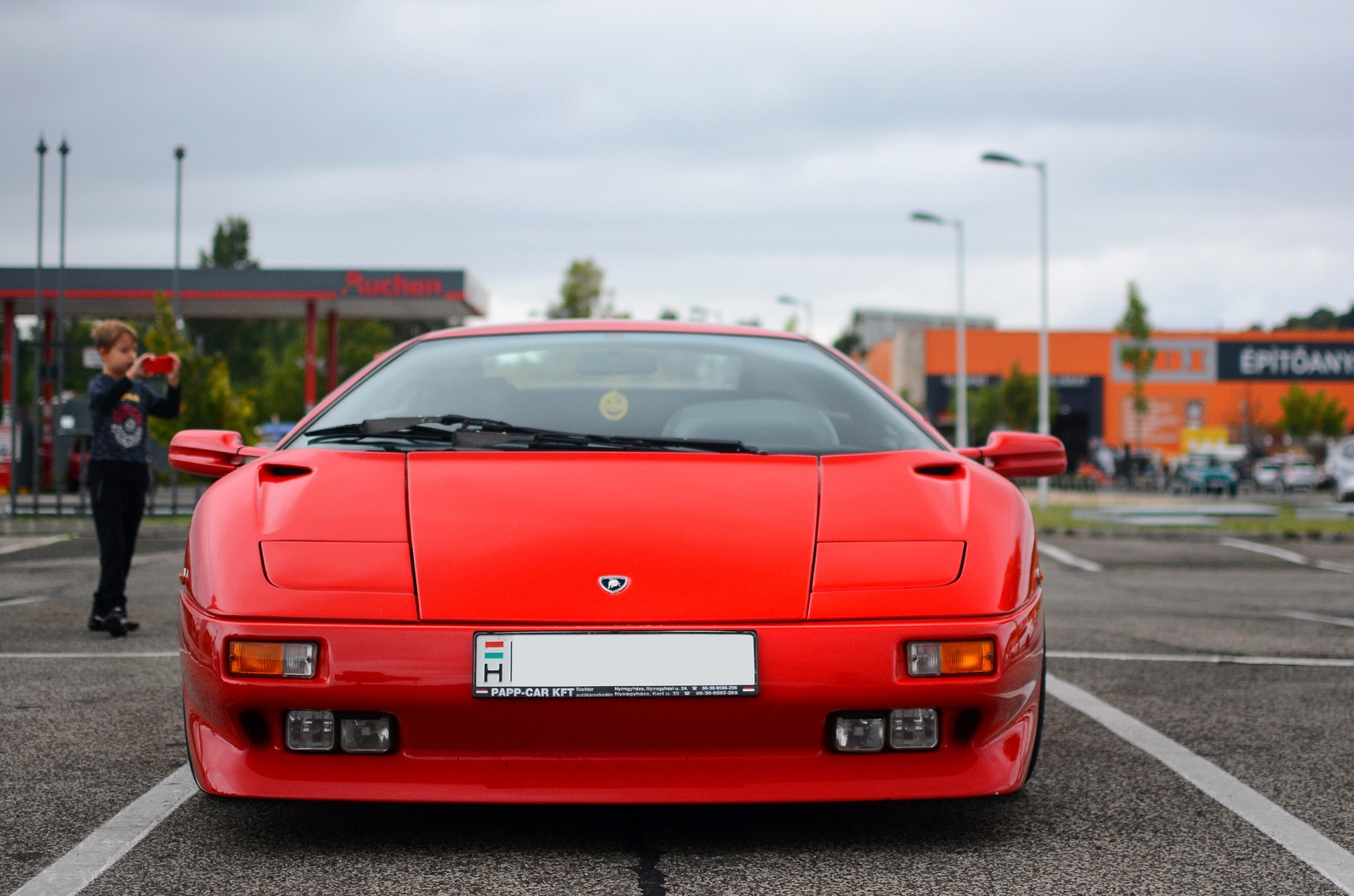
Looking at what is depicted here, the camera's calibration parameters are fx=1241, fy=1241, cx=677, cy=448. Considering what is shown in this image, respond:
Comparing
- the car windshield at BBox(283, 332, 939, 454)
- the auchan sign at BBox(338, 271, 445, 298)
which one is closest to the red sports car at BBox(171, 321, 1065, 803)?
the car windshield at BBox(283, 332, 939, 454)

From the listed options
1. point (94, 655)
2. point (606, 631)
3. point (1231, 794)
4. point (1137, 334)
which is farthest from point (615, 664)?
point (1137, 334)

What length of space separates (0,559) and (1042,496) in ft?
63.6

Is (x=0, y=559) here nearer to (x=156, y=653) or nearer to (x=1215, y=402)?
(x=156, y=653)

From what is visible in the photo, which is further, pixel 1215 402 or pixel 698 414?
pixel 1215 402

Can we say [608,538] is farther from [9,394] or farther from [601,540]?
[9,394]

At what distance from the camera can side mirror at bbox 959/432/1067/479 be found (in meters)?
3.21

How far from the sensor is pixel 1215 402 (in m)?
69.9

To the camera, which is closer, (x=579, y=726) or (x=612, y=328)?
(x=579, y=726)

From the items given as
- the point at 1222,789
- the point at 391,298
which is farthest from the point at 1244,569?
the point at 391,298

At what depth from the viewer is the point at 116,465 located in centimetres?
622

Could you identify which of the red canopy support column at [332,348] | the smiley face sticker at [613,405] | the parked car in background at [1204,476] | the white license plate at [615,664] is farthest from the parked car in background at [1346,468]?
the white license plate at [615,664]

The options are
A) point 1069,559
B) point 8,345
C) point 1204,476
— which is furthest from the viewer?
point 1204,476

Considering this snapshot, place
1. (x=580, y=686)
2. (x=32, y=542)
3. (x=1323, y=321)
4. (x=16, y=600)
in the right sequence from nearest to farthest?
(x=580, y=686) → (x=16, y=600) → (x=32, y=542) → (x=1323, y=321)

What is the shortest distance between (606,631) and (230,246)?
297 ft
